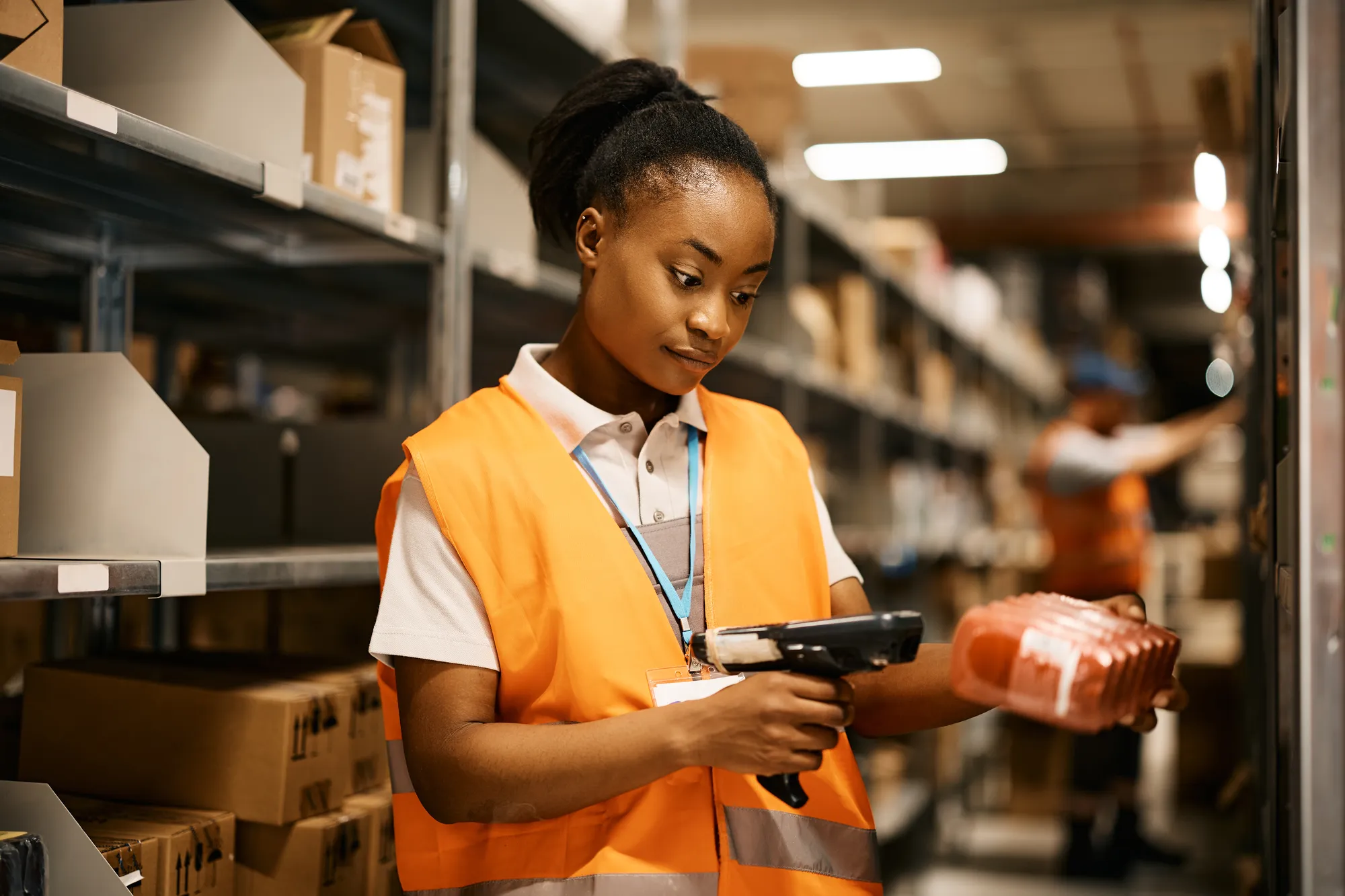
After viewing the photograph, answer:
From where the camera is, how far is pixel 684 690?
137cm

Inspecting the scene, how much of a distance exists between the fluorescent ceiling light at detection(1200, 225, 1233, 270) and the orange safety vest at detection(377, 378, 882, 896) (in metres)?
5.48

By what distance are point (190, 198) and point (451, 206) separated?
0.49 m

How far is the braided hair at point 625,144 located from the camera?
4.71 ft

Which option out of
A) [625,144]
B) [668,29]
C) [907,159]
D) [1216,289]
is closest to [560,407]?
[625,144]

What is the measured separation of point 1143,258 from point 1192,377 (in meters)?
1.84

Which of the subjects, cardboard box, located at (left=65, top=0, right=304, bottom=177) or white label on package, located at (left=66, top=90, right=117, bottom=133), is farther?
cardboard box, located at (left=65, top=0, right=304, bottom=177)

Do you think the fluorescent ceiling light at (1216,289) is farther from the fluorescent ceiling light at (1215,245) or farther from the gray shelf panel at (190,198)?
the gray shelf panel at (190,198)

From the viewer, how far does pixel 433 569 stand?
1342 millimetres

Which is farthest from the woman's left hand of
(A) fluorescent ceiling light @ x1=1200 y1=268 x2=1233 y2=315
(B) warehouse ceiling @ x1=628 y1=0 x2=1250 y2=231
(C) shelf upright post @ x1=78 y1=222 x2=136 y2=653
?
(A) fluorescent ceiling light @ x1=1200 y1=268 x2=1233 y2=315

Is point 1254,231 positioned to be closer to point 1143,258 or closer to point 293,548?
point 293,548

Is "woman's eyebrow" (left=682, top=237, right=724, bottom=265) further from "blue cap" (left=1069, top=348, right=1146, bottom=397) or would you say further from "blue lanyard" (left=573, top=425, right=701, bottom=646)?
"blue cap" (left=1069, top=348, right=1146, bottom=397)

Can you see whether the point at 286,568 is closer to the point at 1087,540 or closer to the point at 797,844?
the point at 797,844

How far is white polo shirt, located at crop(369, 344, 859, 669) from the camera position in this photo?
131 cm

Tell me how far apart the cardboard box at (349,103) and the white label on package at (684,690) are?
116 centimetres
